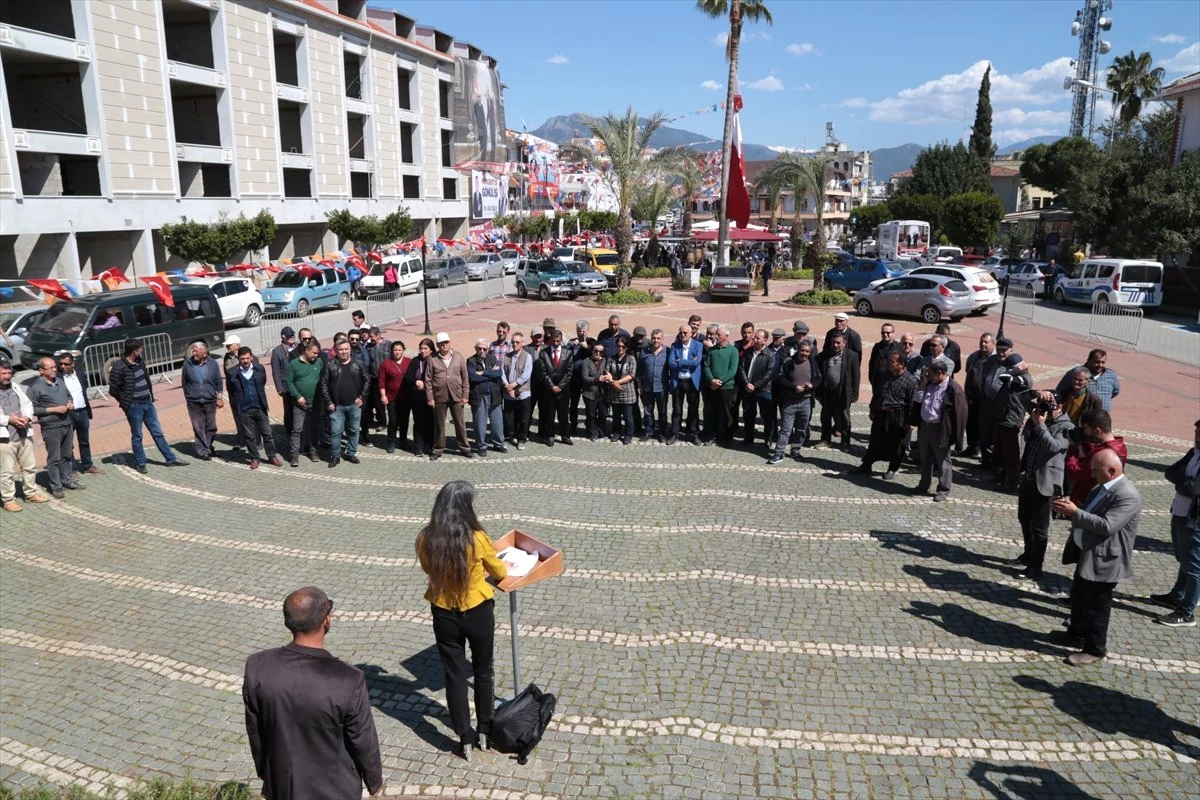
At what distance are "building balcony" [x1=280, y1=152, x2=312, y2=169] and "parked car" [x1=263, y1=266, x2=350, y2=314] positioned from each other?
35.6 feet

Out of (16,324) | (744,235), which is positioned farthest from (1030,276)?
(16,324)

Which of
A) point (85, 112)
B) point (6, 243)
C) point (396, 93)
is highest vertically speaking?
point (396, 93)

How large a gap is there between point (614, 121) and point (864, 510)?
101 feet

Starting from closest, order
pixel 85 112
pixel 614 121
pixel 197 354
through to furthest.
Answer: pixel 197 354 < pixel 85 112 < pixel 614 121

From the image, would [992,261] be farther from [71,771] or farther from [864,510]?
[71,771]

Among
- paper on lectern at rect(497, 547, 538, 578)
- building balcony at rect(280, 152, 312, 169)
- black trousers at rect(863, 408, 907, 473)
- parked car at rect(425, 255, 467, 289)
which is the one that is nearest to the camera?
paper on lectern at rect(497, 547, 538, 578)

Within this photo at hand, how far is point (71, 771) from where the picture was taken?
5047mm

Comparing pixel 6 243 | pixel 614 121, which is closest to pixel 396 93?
pixel 614 121

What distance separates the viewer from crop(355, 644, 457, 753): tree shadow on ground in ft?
17.6

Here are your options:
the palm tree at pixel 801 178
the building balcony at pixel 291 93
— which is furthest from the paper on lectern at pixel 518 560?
the building balcony at pixel 291 93

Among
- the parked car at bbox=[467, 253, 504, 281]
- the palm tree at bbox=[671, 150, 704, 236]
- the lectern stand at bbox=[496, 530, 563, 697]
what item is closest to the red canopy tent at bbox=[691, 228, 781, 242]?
the palm tree at bbox=[671, 150, 704, 236]

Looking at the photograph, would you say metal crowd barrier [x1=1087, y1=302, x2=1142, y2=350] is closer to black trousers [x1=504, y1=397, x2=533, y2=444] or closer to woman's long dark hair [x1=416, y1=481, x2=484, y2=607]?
black trousers [x1=504, y1=397, x2=533, y2=444]

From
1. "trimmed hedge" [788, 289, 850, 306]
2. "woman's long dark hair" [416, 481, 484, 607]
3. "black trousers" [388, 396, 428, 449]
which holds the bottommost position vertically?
"black trousers" [388, 396, 428, 449]

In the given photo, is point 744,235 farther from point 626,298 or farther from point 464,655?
point 464,655
